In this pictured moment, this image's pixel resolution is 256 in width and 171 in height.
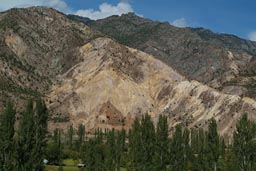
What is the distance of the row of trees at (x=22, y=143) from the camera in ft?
272

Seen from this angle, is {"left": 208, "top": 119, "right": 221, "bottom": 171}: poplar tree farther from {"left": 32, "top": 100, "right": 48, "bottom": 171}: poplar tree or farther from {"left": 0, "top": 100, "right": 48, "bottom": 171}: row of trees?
{"left": 0, "top": 100, "right": 48, "bottom": 171}: row of trees

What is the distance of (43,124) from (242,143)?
138ft

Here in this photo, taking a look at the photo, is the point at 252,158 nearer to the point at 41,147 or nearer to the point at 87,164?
the point at 87,164

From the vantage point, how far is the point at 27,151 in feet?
279

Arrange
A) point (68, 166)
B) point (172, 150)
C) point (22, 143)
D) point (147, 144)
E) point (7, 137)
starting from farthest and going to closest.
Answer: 1. point (68, 166)
2. point (172, 150)
3. point (147, 144)
4. point (7, 137)
5. point (22, 143)

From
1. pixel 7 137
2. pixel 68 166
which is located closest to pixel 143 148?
pixel 7 137

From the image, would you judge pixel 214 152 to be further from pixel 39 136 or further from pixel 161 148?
pixel 39 136

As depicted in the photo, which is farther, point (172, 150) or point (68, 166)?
point (68, 166)

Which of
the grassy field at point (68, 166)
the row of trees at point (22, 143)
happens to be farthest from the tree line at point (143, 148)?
the grassy field at point (68, 166)

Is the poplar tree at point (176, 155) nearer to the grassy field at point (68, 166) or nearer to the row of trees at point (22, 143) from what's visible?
the row of trees at point (22, 143)

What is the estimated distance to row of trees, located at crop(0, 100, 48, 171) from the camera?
82781 millimetres

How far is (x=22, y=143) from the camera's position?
8531cm

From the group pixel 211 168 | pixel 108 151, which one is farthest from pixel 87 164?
pixel 211 168

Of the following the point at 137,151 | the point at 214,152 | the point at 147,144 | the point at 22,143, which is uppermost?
the point at 22,143
